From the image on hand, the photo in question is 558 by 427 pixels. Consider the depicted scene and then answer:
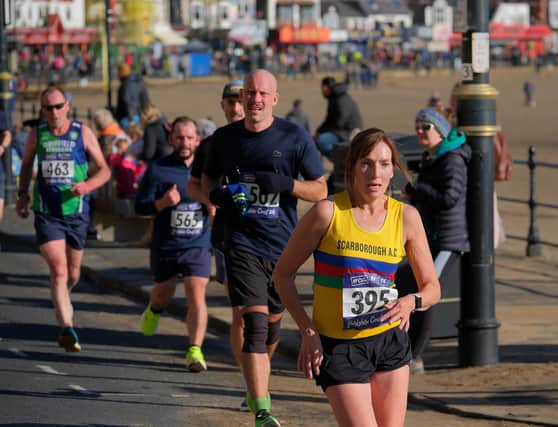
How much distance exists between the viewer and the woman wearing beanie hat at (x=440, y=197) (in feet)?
30.1

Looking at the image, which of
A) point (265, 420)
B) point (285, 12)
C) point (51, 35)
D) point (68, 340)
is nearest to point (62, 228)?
point (68, 340)

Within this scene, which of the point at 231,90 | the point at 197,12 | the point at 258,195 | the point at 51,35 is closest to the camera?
the point at 258,195

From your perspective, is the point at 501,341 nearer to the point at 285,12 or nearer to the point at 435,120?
the point at 435,120

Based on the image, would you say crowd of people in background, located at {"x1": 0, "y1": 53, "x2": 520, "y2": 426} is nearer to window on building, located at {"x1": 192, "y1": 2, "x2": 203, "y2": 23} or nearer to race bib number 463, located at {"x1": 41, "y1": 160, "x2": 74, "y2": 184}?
race bib number 463, located at {"x1": 41, "y1": 160, "x2": 74, "y2": 184}

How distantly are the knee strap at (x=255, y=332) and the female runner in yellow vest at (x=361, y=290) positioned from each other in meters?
1.83

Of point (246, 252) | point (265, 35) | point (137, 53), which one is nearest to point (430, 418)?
point (246, 252)

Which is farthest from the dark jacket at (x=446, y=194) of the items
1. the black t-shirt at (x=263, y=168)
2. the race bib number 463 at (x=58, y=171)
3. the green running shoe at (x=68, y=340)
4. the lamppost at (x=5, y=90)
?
the lamppost at (x=5, y=90)

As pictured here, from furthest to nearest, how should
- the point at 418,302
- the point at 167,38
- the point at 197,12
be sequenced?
the point at 197,12 → the point at 167,38 → the point at 418,302

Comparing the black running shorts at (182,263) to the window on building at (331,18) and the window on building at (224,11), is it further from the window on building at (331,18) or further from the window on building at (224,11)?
the window on building at (331,18)

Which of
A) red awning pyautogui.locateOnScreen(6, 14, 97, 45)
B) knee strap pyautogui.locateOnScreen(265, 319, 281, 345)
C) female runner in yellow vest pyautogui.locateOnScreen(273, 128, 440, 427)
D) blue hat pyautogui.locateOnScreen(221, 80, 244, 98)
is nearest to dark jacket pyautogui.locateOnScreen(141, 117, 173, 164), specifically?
blue hat pyautogui.locateOnScreen(221, 80, 244, 98)

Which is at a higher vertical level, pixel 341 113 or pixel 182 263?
pixel 341 113

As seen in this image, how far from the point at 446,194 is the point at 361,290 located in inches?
139

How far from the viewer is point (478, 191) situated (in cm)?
927

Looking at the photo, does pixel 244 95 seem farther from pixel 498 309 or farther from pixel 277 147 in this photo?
pixel 498 309
